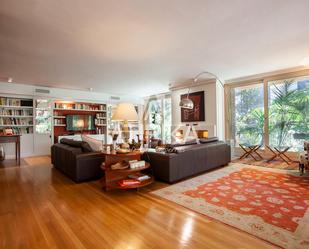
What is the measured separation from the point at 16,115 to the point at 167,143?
551 centimetres

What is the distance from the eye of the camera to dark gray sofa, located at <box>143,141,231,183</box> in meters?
3.27

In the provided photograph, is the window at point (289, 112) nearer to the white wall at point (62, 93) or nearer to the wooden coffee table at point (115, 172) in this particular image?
the wooden coffee table at point (115, 172)

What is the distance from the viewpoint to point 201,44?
3.45 m

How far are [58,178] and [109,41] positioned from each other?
295 cm

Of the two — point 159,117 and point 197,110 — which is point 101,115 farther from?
point 197,110

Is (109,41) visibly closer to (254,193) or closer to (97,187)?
(97,187)

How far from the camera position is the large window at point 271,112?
16.7 ft

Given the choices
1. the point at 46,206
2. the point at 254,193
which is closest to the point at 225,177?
the point at 254,193

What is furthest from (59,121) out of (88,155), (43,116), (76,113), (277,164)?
(277,164)

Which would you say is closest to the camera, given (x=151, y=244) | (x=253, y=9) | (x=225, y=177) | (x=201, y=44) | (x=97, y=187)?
(x=151, y=244)

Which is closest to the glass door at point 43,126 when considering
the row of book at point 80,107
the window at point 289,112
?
the row of book at point 80,107

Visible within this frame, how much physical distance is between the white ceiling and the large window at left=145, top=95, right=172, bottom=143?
11.1 feet

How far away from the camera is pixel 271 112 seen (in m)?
5.57

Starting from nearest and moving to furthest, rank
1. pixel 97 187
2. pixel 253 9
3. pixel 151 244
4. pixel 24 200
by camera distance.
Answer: pixel 151 244 < pixel 253 9 < pixel 24 200 < pixel 97 187
